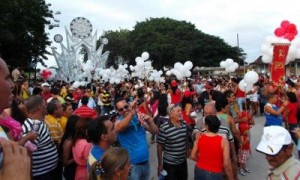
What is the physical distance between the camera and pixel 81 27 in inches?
1344

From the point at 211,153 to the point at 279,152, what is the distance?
1.28 m

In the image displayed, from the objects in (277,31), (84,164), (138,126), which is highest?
(277,31)

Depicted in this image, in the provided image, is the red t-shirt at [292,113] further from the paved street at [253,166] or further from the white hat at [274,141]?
the white hat at [274,141]

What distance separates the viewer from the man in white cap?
278cm

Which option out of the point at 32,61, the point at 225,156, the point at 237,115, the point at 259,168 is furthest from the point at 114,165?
the point at 32,61

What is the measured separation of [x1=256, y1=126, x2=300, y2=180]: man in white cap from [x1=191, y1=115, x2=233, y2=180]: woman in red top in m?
1.12

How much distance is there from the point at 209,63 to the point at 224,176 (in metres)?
49.8

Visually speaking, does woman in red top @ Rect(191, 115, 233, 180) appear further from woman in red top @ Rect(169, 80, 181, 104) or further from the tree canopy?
the tree canopy

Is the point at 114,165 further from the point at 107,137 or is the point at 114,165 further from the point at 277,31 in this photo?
the point at 277,31

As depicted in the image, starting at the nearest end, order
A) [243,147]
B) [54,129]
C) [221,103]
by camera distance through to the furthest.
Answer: [54,129], [221,103], [243,147]

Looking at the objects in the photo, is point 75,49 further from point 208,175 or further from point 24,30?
point 208,175

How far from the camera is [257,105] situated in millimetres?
15469

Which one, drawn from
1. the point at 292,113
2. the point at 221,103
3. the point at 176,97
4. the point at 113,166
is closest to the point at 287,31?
the point at 292,113

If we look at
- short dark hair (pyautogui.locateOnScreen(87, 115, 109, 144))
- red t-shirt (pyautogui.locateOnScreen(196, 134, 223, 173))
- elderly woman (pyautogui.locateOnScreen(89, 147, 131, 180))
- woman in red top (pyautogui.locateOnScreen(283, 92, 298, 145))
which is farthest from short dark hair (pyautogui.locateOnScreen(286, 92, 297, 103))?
elderly woman (pyautogui.locateOnScreen(89, 147, 131, 180))
